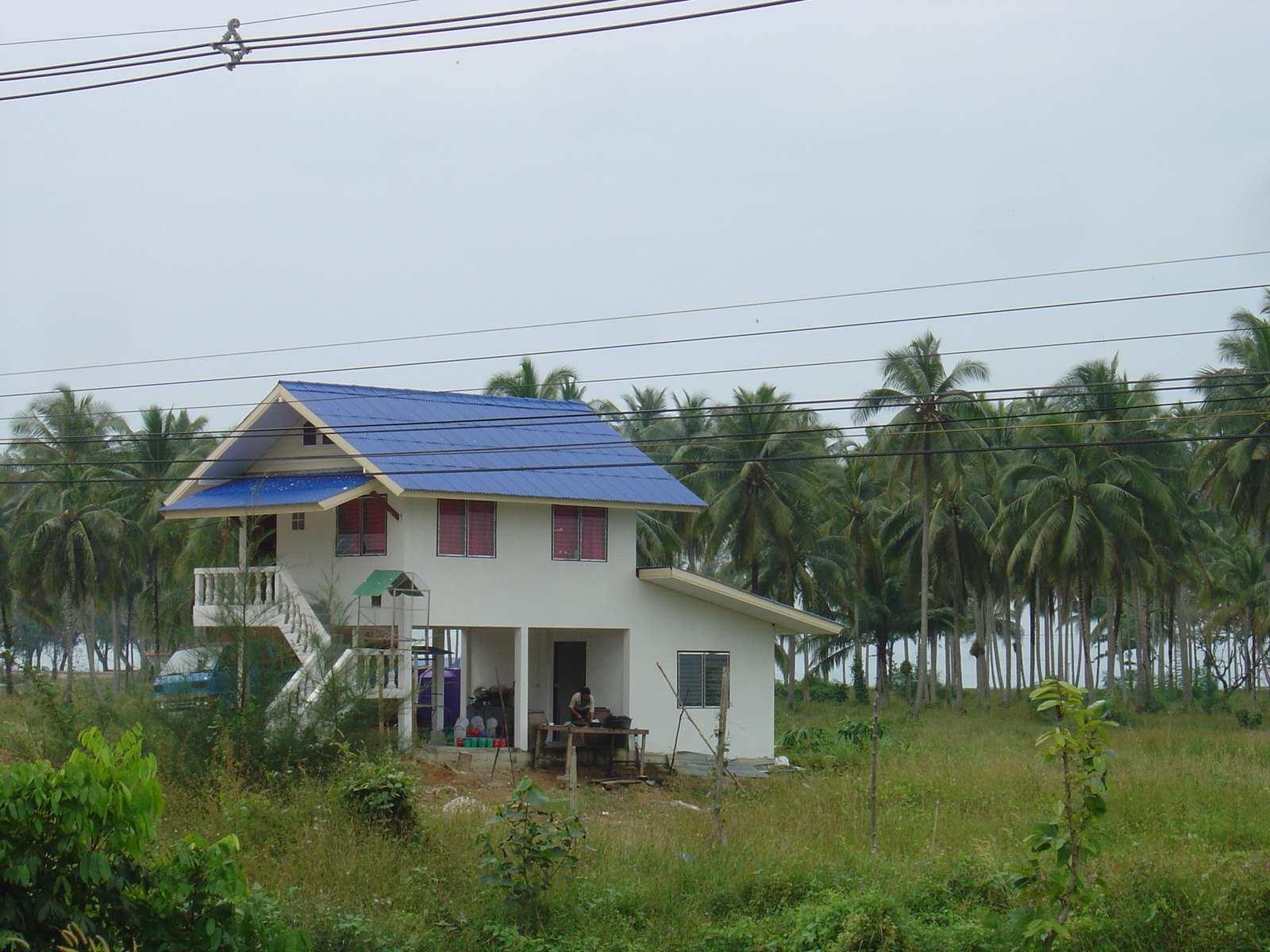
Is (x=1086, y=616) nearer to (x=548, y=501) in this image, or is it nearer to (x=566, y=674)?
(x=566, y=674)

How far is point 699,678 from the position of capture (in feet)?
87.2

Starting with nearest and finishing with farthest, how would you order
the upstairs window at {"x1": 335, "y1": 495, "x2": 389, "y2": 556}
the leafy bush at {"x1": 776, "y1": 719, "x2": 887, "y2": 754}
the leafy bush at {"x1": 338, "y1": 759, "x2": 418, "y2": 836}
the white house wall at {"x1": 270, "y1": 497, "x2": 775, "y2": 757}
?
the leafy bush at {"x1": 338, "y1": 759, "x2": 418, "y2": 836}, the white house wall at {"x1": 270, "y1": 497, "x2": 775, "y2": 757}, the upstairs window at {"x1": 335, "y1": 495, "x2": 389, "y2": 556}, the leafy bush at {"x1": 776, "y1": 719, "x2": 887, "y2": 754}

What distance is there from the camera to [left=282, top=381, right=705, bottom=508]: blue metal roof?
2383 centimetres

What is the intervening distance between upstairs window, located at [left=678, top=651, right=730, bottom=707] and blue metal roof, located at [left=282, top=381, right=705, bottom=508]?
335 cm

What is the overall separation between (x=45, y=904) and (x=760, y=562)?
143 feet

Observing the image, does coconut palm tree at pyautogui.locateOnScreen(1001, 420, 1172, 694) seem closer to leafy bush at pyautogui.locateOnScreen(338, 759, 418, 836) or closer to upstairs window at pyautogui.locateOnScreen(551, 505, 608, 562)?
upstairs window at pyautogui.locateOnScreen(551, 505, 608, 562)

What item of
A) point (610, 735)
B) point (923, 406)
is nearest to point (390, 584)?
point (610, 735)

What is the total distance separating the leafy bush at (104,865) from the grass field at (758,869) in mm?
2891

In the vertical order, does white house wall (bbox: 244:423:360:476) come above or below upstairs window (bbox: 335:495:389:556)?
above

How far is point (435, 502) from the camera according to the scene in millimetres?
24109

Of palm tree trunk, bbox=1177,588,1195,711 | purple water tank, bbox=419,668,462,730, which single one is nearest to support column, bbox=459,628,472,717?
purple water tank, bbox=419,668,462,730

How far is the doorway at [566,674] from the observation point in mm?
27641

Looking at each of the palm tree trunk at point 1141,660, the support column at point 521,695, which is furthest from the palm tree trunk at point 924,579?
the support column at point 521,695

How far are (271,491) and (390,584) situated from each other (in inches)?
136
